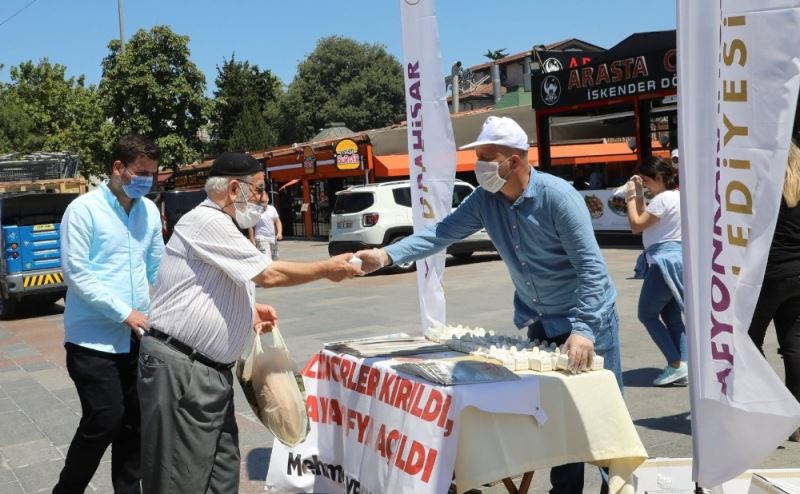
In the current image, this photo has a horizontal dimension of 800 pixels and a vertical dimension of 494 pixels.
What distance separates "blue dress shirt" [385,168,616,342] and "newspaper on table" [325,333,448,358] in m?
0.46

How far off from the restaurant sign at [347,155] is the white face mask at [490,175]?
23293 mm

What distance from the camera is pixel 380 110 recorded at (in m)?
61.8

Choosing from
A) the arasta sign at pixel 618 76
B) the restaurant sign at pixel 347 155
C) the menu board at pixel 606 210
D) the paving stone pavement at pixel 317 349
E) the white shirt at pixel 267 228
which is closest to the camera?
the paving stone pavement at pixel 317 349

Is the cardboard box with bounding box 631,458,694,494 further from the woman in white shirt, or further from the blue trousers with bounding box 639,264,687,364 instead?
the blue trousers with bounding box 639,264,687,364

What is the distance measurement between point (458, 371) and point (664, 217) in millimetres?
3604

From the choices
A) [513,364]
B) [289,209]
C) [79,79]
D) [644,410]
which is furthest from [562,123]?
[79,79]

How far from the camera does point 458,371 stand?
3.34 metres

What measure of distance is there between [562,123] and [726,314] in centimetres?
2276

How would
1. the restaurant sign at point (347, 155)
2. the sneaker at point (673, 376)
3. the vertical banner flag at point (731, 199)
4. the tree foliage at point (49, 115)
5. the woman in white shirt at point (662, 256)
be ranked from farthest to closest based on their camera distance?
the tree foliage at point (49, 115), the restaurant sign at point (347, 155), the sneaker at point (673, 376), the woman in white shirt at point (662, 256), the vertical banner flag at point (731, 199)

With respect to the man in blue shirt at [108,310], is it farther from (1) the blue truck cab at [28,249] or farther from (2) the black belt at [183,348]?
(1) the blue truck cab at [28,249]

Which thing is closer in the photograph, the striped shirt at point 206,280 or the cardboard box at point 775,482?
the cardboard box at point 775,482

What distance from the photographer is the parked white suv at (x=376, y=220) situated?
17406mm

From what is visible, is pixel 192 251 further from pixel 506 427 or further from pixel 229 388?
pixel 506 427

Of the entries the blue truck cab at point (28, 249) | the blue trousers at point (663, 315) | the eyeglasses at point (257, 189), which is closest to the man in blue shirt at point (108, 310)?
the eyeglasses at point (257, 189)
